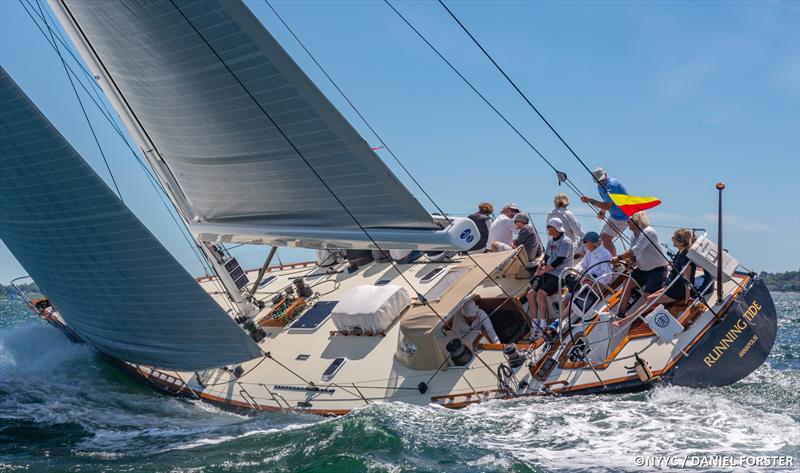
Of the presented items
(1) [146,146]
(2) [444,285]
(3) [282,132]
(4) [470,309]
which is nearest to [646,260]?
(4) [470,309]

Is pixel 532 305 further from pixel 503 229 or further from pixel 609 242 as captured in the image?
pixel 503 229

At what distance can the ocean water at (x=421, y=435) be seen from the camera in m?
7.09

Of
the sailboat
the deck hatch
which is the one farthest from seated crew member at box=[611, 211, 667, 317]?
the deck hatch

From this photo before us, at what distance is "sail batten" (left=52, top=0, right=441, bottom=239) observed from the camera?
805 cm

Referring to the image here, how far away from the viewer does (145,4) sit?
8.62 meters

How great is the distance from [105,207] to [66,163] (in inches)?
24.7

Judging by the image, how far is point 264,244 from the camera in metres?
10.1

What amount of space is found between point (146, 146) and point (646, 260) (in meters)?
6.45

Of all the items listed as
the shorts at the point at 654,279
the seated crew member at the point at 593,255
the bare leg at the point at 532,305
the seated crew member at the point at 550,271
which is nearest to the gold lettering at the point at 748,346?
the shorts at the point at 654,279

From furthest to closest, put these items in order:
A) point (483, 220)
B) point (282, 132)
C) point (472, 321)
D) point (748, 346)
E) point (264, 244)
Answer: point (483, 220) < point (472, 321) < point (264, 244) < point (748, 346) < point (282, 132)

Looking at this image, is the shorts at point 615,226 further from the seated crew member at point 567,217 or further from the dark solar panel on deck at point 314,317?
the dark solar panel on deck at point 314,317

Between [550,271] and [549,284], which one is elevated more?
[550,271]

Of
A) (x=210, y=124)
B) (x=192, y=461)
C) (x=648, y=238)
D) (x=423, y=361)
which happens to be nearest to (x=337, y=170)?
(x=210, y=124)

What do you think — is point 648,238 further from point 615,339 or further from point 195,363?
point 195,363
